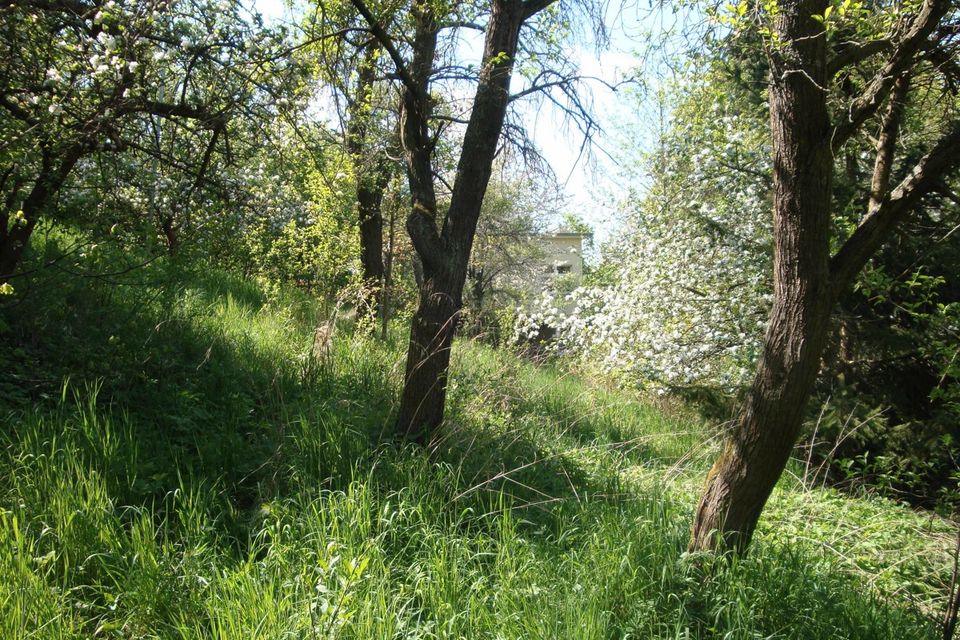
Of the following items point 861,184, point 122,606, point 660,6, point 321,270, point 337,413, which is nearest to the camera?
point 122,606

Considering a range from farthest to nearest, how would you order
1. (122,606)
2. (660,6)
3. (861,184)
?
(861,184) → (660,6) → (122,606)

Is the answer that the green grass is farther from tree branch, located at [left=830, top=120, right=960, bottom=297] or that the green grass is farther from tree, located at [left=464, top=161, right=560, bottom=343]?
tree, located at [left=464, top=161, right=560, bottom=343]

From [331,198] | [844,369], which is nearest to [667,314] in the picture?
[844,369]

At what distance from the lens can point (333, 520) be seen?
11.7 feet

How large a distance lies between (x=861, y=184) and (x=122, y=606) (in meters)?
7.86

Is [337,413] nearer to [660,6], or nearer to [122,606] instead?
[122,606]

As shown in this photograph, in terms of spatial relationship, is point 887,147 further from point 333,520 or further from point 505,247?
point 505,247

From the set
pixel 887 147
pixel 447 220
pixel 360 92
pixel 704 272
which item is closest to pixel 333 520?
pixel 447 220

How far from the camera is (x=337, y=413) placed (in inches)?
226

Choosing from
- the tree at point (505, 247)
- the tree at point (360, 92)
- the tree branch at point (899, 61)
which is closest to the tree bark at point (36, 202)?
the tree at point (360, 92)

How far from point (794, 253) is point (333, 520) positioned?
8.81 ft

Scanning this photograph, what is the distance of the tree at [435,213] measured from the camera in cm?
555

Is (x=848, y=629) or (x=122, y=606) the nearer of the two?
(x=122, y=606)

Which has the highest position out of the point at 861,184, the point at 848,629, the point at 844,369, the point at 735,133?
the point at 735,133
